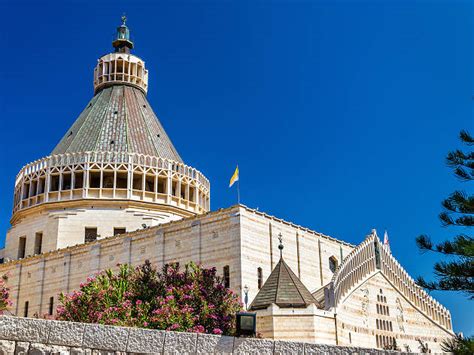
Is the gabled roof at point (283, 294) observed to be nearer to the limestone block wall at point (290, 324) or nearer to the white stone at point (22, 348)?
the limestone block wall at point (290, 324)

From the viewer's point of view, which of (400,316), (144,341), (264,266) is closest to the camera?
(144,341)

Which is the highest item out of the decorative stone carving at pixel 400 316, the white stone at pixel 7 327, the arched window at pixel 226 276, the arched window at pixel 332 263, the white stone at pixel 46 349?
the arched window at pixel 332 263

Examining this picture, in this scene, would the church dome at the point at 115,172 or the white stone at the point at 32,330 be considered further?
the church dome at the point at 115,172

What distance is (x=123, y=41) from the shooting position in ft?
198

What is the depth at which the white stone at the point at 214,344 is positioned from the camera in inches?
411

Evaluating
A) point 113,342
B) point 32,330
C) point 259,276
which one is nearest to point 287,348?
point 113,342

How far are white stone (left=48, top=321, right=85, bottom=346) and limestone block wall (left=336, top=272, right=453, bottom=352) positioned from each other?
19003mm

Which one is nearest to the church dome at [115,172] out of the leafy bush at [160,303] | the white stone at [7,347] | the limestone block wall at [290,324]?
the leafy bush at [160,303]

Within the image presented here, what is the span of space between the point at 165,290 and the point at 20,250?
2569cm

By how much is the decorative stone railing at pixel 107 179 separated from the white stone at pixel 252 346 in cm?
3420

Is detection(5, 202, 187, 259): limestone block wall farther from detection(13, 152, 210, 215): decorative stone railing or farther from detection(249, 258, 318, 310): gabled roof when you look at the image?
detection(249, 258, 318, 310): gabled roof

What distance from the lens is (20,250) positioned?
46281mm

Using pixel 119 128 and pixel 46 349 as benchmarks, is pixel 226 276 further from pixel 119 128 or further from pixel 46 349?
pixel 119 128

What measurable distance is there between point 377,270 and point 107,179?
22.3m
